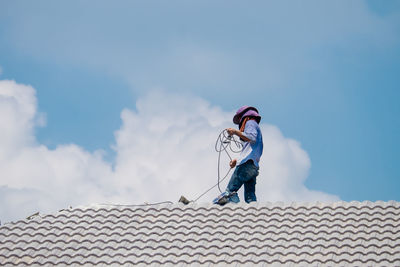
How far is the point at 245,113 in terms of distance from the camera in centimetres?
1154

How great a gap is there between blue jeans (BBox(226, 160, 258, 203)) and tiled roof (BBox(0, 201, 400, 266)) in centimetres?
72

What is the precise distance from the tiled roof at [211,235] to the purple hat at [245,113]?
1.82 m

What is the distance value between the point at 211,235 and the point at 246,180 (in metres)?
1.67

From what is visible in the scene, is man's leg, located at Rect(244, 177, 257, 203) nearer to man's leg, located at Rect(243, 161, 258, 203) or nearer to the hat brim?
man's leg, located at Rect(243, 161, 258, 203)

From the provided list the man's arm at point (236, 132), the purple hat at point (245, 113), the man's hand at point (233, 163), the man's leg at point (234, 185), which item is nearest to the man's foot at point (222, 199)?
the man's leg at point (234, 185)

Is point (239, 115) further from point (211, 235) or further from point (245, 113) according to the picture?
point (211, 235)

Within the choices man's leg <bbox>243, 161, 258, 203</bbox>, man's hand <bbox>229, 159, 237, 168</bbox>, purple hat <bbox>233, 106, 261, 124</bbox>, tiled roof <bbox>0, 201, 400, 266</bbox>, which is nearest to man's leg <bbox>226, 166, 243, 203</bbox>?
man's leg <bbox>243, 161, 258, 203</bbox>

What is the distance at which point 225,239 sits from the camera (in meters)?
9.47

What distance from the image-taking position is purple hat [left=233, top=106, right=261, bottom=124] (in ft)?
37.6

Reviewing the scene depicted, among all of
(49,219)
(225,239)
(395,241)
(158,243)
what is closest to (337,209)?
(395,241)

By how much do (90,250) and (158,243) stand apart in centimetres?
98

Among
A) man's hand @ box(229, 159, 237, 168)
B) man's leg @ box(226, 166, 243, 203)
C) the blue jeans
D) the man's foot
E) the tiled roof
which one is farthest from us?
man's hand @ box(229, 159, 237, 168)

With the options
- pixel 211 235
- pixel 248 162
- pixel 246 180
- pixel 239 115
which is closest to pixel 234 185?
pixel 246 180

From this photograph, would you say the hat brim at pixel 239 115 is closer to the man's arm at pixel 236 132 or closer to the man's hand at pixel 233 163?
the man's arm at pixel 236 132
